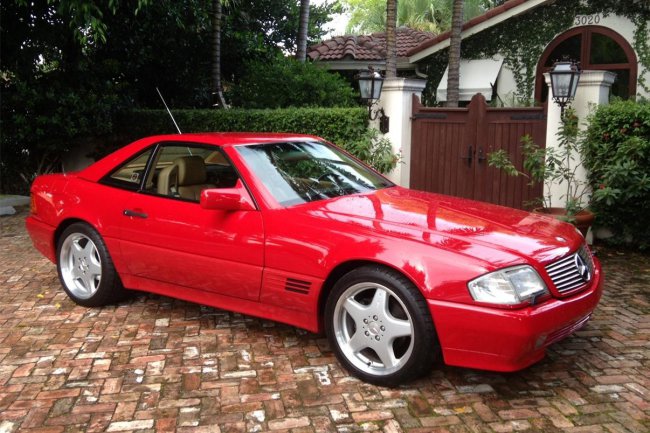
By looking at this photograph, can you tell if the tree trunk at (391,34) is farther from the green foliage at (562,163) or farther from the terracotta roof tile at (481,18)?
the green foliage at (562,163)

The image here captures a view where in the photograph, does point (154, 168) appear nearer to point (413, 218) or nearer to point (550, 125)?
point (413, 218)

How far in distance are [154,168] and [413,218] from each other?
2075 mm

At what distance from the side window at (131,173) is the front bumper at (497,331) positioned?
2.61m

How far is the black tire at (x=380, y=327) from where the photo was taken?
11.5 feet

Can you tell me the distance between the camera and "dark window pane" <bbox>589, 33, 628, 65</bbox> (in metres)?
13.3

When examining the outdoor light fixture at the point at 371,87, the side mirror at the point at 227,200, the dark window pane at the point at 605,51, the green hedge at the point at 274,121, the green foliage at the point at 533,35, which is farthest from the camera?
the dark window pane at the point at 605,51

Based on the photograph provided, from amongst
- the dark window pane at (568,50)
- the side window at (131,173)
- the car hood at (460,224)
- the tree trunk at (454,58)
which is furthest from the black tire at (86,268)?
the dark window pane at (568,50)

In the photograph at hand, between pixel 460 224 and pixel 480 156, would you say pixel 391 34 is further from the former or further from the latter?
pixel 460 224

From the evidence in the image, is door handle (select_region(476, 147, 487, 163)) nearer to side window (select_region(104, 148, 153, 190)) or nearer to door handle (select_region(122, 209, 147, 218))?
side window (select_region(104, 148, 153, 190))

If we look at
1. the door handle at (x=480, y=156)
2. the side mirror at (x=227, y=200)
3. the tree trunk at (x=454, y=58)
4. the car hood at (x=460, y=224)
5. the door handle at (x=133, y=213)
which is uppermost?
the tree trunk at (x=454, y=58)

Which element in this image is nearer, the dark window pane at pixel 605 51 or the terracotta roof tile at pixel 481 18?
the dark window pane at pixel 605 51

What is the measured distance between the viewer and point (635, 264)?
682 cm

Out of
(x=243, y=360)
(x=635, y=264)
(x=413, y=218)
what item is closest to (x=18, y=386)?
(x=243, y=360)

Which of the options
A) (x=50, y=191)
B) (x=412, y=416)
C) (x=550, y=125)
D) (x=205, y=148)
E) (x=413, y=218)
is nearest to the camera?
(x=412, y=416)
